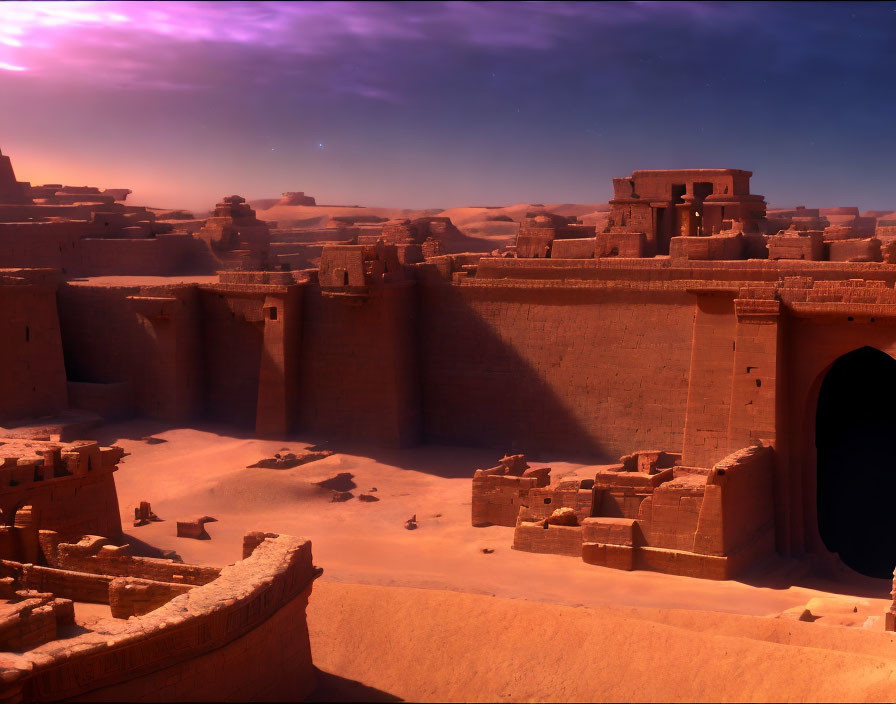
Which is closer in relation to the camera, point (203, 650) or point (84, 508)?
point (203, 650)

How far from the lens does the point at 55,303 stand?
2616cm

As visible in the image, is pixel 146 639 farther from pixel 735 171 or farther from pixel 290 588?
pixel 735 171

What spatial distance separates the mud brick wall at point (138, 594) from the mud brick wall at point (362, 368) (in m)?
12.8

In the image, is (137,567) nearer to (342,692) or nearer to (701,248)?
(342,692)

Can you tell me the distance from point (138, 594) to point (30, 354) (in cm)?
1529

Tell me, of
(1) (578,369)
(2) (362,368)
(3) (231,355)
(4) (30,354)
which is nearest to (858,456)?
(1) (578,369)

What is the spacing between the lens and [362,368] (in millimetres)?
24875

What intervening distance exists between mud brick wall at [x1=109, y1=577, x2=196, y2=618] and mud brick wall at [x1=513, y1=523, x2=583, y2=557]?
7382 mm

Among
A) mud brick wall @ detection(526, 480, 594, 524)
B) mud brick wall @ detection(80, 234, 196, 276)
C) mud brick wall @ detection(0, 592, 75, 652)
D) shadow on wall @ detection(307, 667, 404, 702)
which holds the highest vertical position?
mud brick wall @ detection(80, 234, 196, 276)

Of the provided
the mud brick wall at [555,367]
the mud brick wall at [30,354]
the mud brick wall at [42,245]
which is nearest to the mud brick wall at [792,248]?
the mud brick wall at [555,367]

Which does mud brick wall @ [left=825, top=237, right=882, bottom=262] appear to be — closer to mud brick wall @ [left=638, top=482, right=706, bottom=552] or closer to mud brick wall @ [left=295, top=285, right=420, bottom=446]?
mud brick wall @ [left=638, top=482, right=706, bottom=552]

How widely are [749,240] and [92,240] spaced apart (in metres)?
18.9

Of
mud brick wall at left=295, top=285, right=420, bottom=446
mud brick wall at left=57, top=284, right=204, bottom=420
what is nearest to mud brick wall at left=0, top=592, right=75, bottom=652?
mud brick wall at left=295, top=285, right=420, bottom=446

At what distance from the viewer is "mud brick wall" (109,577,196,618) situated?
1157cm
